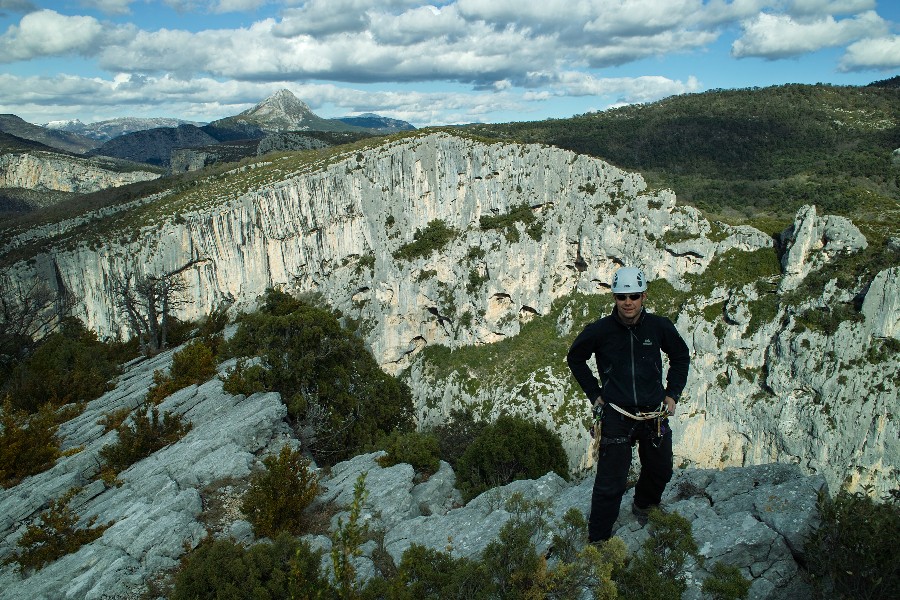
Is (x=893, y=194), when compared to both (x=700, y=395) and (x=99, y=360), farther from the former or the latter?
(x=99, y=360)

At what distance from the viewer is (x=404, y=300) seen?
44.4 m

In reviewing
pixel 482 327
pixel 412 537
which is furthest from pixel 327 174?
pixel 412 537

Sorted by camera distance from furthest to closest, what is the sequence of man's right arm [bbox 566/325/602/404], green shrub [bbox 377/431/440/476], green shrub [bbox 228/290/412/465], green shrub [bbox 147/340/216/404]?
1. green shrub [bbox 147/340/216/404]
2. green shrub [bbox 228/290/412/465]
3. green shrub [bbox 377/431/440/476]
4. man's right arm [bbox 566/325/602/404]

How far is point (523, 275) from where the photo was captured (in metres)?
41.6

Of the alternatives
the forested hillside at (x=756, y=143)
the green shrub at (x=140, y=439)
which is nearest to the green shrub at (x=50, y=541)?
the green shrub at (x=140, y=439)

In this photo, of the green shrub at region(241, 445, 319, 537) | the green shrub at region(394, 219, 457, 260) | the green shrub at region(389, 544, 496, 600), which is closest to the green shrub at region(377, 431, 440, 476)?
the green shrub at region(241, 445, 319, 537)

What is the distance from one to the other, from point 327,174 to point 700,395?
36.2m

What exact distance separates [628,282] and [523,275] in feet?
120

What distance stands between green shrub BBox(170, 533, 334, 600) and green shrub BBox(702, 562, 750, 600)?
4.09 m

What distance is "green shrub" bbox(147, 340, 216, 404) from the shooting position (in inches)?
728

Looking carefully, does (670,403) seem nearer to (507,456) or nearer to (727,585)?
(727,585)

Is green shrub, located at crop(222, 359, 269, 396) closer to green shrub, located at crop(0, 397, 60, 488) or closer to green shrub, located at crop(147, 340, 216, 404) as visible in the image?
green shrub, located at crop(147, 340, 216, 404)

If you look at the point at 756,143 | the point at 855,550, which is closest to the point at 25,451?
the point at 855,550

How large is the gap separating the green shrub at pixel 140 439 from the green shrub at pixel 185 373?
2.97 meters
